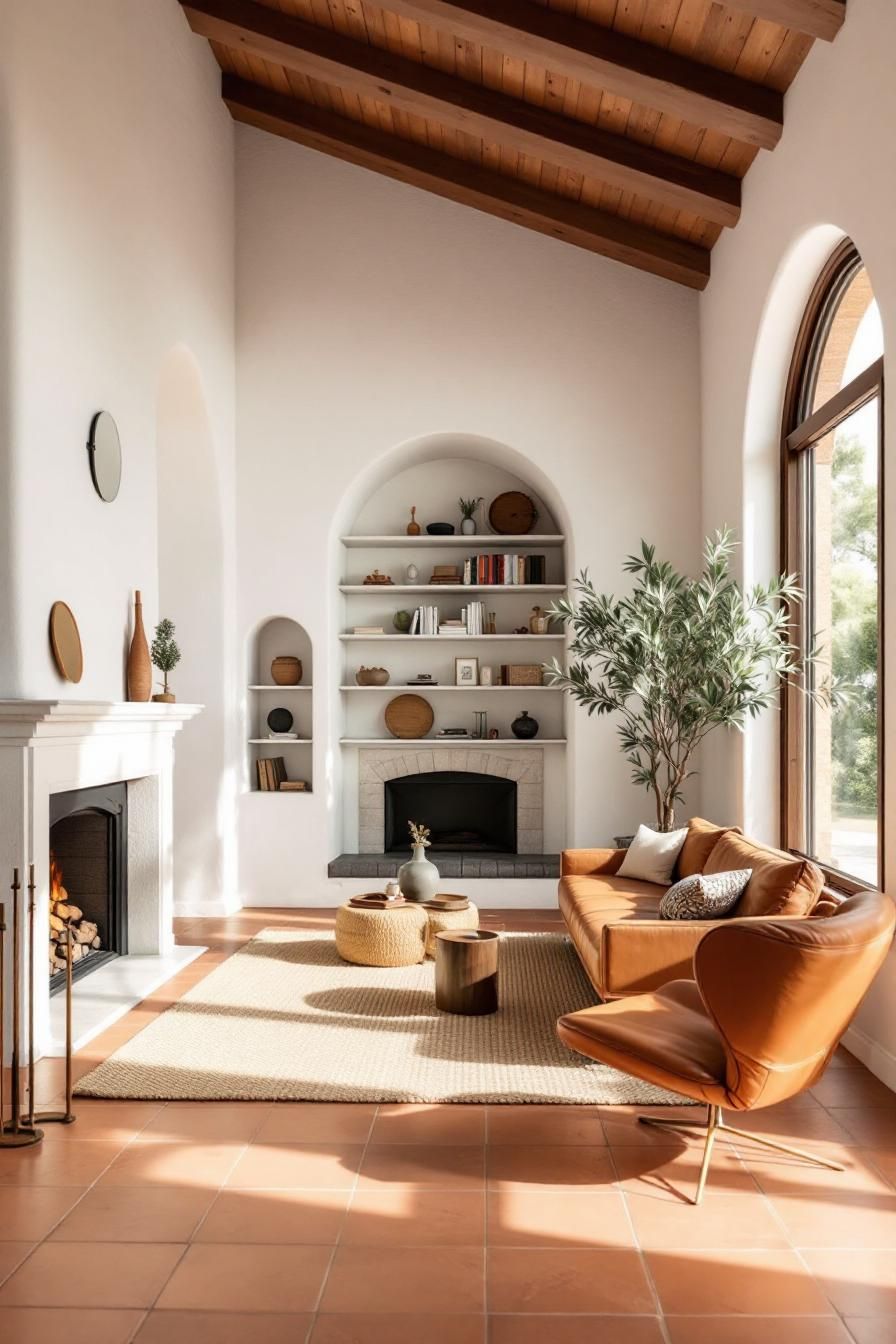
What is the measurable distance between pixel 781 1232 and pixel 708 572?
386 cm

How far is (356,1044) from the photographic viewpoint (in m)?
4.55

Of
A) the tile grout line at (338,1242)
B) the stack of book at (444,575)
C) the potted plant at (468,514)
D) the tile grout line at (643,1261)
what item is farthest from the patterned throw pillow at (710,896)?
the potted plant at (468,514)

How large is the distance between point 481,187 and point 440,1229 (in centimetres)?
625

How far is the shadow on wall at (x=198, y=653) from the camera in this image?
7449mm

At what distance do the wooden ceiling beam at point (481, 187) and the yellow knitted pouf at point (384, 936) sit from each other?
4296 mm

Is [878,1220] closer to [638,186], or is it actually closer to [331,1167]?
[331,1167]

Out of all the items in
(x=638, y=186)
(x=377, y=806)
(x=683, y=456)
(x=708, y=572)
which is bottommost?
(x=377, y=806)

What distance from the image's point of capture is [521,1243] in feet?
9.43

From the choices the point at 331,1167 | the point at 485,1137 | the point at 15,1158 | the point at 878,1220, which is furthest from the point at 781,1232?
the point at 15,1158

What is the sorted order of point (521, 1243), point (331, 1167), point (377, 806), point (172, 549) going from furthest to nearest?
point (377, 806), point (172, 549), point (331, 1167), point (521, 1243)

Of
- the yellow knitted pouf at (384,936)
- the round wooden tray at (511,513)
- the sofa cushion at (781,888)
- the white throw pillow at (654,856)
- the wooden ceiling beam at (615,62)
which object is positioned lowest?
the yellow knitted pouf at (384,936)

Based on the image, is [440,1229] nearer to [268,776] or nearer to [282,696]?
[268,776]

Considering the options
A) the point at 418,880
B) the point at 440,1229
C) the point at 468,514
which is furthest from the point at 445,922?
the point at 468,514

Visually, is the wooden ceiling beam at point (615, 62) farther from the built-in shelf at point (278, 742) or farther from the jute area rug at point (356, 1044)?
the built-in shelf at point (278, 742)
